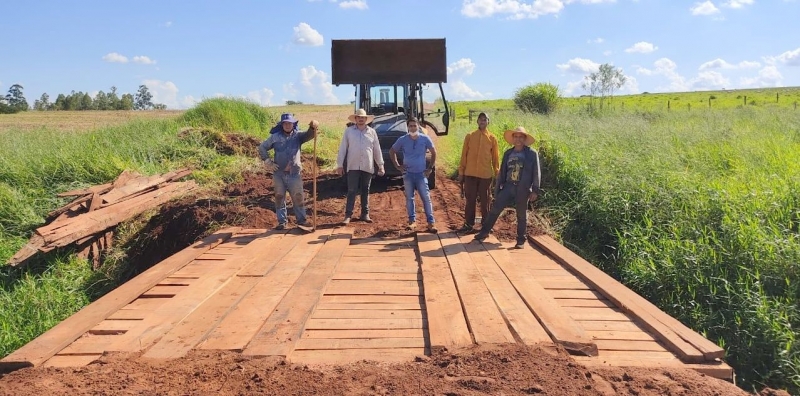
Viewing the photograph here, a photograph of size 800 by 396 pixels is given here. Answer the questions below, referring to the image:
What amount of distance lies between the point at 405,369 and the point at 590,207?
5.74 m

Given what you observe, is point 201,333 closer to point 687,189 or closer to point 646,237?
point 646,237

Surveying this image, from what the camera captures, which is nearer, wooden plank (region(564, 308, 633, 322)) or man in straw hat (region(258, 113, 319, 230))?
wooden plank (region(564, 308, 633, 322))

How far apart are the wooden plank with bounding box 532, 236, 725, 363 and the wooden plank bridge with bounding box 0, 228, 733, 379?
1 cm

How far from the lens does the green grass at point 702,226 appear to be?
467cm

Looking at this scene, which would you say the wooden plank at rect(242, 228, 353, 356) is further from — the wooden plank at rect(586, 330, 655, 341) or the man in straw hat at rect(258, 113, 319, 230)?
the wooden plank at rect(586, 330, 655, 341)

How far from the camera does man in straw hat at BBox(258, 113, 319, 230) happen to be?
6.96 metres

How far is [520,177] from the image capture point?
21.0 ft

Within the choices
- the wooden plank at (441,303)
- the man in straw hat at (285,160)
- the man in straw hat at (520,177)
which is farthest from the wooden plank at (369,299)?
the man in straw hat at (285,160)

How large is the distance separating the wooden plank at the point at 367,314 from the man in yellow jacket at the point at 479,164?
2.98m

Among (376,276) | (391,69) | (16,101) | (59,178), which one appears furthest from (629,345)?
(16,101)

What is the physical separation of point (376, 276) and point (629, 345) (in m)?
2.30

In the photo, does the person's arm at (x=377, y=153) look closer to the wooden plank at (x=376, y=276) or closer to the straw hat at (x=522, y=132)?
the straw hat at (x=522, y=132)

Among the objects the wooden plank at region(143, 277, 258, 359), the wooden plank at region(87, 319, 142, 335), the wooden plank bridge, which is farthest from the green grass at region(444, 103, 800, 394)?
the wooden plank at region(87, 319, 142, 335)

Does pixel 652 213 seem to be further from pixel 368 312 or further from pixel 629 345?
pixel 368 312
